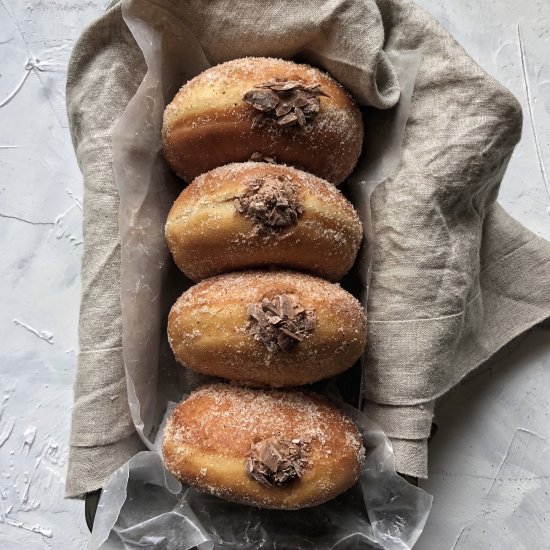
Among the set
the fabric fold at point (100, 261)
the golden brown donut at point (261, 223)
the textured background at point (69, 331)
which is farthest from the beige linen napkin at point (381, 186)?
the textured background at point (69, 331)

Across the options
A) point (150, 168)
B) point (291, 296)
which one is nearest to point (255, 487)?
point (291, 296)

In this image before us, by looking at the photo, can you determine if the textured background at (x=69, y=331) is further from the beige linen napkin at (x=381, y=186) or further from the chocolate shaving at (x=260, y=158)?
the chocolate shaving at (x=260, y=158)

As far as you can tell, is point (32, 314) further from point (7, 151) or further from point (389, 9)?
point (389, 9)

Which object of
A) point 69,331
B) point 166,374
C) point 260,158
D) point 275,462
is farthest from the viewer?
point 69,331

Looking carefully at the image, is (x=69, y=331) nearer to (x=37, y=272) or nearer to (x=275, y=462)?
(x=37, y=272)

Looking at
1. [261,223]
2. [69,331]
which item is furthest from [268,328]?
[69,331]

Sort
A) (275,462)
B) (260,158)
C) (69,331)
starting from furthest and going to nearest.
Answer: (69,331) → (260,158) → (275,462)

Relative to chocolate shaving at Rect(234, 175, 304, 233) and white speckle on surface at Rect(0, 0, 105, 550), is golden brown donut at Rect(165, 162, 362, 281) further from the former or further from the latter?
white speckle on surface at Rect(0, 0, 105, 550)
